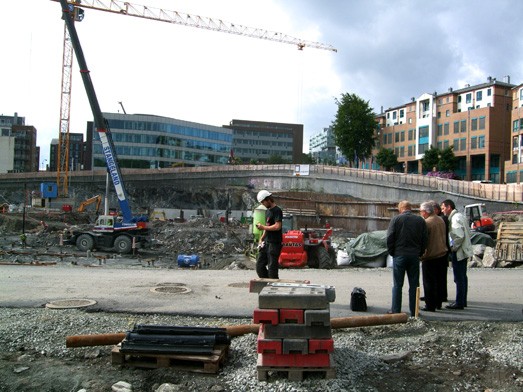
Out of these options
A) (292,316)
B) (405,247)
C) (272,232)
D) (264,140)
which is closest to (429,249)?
(405,247)

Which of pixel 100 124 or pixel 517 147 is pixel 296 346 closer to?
pixel 100 124

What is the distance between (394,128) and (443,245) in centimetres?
8673

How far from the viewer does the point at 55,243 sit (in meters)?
31.0

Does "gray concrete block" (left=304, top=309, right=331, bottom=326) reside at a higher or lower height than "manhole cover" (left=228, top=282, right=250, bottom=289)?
higher

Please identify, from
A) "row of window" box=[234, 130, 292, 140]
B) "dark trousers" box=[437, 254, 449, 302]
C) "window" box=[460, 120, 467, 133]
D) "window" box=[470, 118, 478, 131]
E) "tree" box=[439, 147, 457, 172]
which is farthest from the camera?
"row of window" box=[234, 130, 292, 140]

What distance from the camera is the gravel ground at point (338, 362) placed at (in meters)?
4.98

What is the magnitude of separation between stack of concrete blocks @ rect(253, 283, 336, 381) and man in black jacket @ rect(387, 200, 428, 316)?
252cm

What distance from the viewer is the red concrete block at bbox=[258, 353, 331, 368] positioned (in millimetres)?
4883

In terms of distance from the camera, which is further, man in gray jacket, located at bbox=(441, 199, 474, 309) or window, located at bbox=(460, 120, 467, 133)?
window, located at bbox=(460, 120, 467, 133)

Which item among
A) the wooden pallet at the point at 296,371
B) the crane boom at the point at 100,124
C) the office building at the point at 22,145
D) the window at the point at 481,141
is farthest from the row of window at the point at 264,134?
the wooden pallet at the point at 296,371

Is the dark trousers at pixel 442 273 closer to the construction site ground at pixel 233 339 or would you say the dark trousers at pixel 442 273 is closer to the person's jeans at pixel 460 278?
the person's jeans at pixel 460 278

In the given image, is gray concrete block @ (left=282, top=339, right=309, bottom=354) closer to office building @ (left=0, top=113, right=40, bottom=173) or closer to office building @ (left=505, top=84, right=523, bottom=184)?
office building @ (left=505, top=84, right=523, bottom=184)

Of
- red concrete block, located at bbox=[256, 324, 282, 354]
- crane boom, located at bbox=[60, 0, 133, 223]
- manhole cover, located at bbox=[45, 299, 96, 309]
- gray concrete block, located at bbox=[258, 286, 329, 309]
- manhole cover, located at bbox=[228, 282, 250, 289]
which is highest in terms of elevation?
crane boom, located at bbox=[60, 0, 133, 223]

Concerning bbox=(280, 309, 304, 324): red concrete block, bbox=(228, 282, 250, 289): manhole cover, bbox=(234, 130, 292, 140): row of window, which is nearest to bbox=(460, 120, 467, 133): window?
bbox=(228, 282, 250, 289): manhole cover
